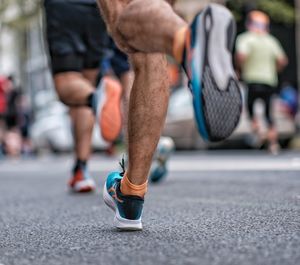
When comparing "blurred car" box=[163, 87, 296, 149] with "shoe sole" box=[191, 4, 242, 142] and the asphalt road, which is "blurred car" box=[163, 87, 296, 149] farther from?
"shoe sole" box=[191, 4, 242, 142]

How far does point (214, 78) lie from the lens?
227 cm

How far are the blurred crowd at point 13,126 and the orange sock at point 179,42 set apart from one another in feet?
42.8

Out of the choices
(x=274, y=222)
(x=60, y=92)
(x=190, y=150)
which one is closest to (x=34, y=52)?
(x=190, y=150)

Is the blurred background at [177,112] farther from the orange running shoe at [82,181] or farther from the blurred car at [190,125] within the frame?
the orange running shoe at [82,181]

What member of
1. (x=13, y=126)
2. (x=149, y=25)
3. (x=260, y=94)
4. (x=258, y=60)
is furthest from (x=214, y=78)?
(x=13, y=126)

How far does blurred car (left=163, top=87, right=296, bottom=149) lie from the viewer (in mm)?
13781

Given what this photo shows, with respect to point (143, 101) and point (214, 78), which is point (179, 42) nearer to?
point (214, 78)

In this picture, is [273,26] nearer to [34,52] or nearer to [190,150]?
[190,150]

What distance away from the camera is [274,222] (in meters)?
2.96

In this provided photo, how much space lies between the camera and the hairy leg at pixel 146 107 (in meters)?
2.77

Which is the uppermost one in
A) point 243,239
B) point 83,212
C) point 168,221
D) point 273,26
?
point 243,239

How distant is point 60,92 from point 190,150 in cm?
998

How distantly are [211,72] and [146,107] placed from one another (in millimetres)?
531

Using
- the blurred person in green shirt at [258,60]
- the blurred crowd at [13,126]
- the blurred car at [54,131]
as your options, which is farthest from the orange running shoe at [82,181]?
the blurred car at [54,131]
